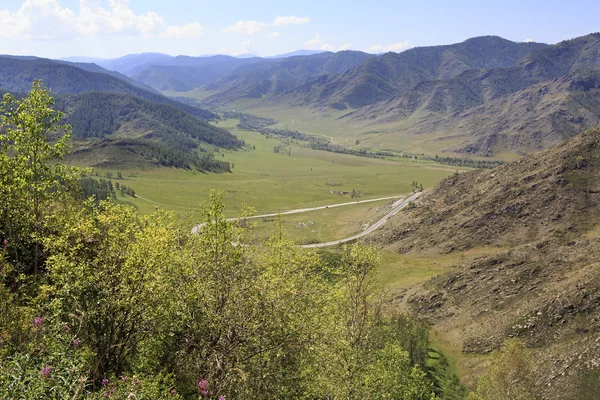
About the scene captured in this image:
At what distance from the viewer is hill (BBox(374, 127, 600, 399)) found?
234 ft

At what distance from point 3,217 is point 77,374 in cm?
1697

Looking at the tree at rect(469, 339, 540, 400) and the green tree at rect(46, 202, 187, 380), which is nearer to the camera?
the green tree at rect(46, 202, 187, 380)

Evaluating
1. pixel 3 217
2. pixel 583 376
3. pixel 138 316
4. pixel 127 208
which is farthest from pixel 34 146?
pixel 583 376

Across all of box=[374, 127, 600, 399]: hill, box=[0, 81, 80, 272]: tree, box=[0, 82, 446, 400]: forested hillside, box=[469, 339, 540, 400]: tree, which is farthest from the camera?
box=[374, 127, 600, 399]: hill

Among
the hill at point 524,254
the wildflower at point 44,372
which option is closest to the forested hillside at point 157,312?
the wildflower at point 44,372

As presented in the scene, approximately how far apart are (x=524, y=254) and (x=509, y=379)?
196 feet

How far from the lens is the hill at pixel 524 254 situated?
2810 inches

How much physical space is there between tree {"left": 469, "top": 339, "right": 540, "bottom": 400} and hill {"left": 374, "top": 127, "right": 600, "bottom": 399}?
766 cm

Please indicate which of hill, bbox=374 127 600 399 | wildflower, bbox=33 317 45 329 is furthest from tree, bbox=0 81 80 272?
hill, bbox=374 127 600 399

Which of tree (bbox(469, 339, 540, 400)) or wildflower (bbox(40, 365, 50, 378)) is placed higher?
wildflower (bbox(40, 365, 50, 378))

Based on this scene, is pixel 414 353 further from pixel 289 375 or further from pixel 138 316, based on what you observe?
pixel 138 316

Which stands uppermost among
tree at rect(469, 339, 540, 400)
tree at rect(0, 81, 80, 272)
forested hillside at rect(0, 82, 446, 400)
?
tree at rect(0, 81, 80, 272)

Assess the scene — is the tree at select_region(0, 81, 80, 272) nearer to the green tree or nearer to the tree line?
the tree line

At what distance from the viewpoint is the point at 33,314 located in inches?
799
